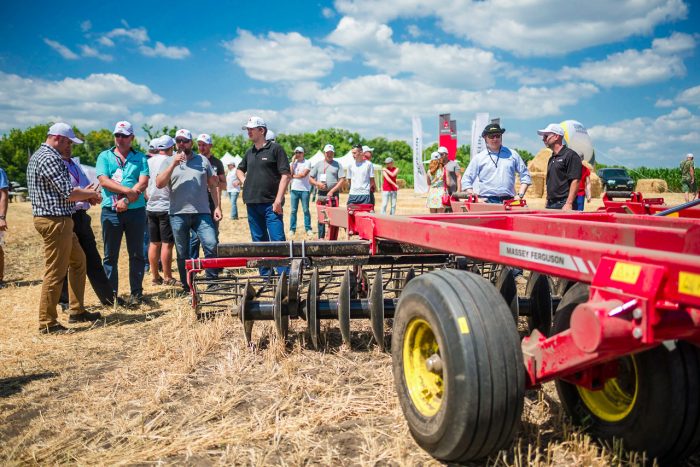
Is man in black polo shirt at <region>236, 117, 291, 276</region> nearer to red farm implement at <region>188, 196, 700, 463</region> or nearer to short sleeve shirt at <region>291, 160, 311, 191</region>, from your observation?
red farm implement at <region>188, 196, 700, 463</region>

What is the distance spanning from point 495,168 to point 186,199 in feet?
12.1

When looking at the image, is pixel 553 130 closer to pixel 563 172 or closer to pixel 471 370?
pixel 563 172

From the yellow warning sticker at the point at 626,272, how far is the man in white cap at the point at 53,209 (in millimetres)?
4647

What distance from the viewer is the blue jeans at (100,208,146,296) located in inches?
233

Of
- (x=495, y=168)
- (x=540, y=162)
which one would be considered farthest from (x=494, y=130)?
(x=540, y=162)

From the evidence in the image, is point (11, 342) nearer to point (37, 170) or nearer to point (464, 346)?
point (37, 170)

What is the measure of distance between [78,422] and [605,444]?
2.63 metres

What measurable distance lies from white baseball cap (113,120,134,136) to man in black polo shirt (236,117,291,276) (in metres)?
1.25

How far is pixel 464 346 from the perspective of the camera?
1988mm

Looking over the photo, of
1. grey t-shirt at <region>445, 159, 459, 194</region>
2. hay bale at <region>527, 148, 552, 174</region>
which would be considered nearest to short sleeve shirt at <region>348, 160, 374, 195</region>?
grey t-shirt at <region>445, 159, 459, 194</region>

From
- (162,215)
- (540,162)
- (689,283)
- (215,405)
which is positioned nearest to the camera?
(689,283)

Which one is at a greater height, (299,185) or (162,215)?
(299,185)

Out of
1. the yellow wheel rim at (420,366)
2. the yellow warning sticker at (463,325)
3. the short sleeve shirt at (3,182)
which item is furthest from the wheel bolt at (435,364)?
the short sleeve shirt at (3,182)

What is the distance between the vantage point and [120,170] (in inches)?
235
